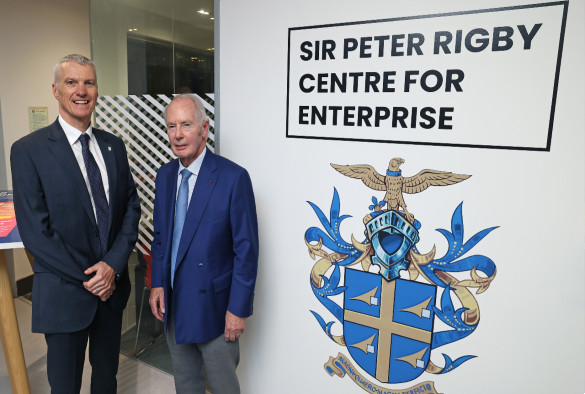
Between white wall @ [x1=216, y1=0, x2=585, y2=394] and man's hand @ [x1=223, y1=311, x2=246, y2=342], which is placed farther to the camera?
man's hand @ [x1=223, y1=311, x2=246, y2=342]

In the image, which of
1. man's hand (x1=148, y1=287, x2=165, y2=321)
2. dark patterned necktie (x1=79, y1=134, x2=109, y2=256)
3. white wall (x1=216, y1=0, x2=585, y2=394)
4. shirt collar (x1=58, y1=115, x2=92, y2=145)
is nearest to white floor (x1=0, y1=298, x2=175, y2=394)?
white wall (x1=216, y1=0, x2=585, y2=394)

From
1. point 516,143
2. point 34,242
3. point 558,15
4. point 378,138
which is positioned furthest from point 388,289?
point 34,242

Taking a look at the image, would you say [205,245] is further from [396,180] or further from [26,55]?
[26,55]

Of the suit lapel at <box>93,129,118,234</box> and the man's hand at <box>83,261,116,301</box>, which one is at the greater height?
the suit lapel at <box>93,129,118,234</box>

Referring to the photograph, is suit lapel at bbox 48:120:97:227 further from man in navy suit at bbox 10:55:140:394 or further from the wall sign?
the wall sign

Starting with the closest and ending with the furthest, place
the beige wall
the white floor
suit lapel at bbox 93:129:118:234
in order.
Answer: suit lapel at bbox 93:129:118:234 → the white floor → the beige wall

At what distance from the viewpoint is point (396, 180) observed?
1712 millimetres

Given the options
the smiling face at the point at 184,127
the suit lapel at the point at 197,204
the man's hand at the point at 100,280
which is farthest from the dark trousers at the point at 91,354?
the smiling face at the point at 184,127

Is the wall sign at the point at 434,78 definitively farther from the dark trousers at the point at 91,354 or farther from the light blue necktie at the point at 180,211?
the dark trousers at the point at 91,354

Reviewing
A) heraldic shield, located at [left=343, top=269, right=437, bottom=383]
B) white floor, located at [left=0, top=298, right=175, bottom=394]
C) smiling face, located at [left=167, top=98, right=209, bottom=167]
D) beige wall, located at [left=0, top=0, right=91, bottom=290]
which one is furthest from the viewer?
beige wall, located at [left=0, top=0, right=91, bottom=290]

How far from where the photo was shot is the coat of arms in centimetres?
163

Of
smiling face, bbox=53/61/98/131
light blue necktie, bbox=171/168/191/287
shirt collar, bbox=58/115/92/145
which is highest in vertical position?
smiling face, bbox=53/61/98/131

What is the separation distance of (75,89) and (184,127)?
535 mm

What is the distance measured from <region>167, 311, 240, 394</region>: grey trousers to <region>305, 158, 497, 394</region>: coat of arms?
1.57 ft
